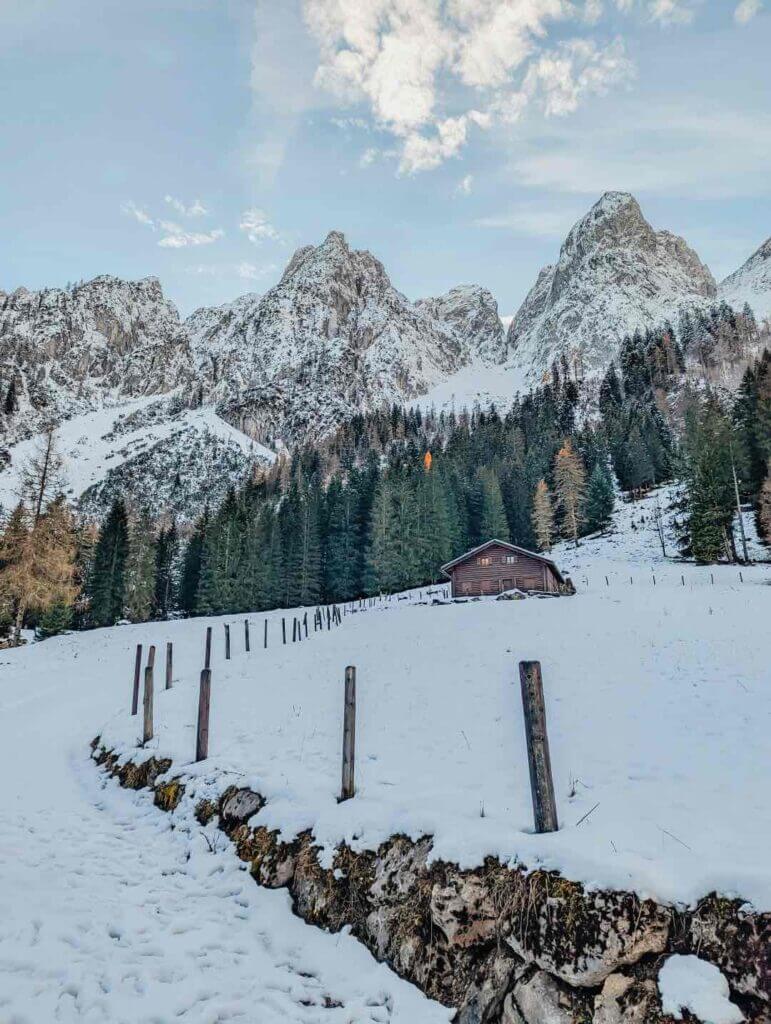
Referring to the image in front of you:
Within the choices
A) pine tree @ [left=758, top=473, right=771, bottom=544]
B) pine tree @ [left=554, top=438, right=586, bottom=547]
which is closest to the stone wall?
pine tree @ [left=758, top=473, right=771, bottom=544]

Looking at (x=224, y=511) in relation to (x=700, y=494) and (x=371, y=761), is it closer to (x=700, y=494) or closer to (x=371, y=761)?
(x=700, y=494)

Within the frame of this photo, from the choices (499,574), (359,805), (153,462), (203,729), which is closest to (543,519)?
(499,574)

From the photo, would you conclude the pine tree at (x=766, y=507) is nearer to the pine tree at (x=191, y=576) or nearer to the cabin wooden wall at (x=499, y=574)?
the cabin wooden wall at (x=499, y=574)

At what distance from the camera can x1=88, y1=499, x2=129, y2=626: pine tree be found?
57500mm

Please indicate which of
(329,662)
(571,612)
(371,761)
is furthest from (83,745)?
(571,612)

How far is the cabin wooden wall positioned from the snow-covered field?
2830 cm

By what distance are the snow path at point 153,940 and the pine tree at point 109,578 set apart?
5339 cm

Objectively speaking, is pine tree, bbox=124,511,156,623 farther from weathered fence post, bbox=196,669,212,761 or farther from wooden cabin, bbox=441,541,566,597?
weathered fence post, bbox=196,669,212,761

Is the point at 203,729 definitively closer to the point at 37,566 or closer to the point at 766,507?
the point at 37,566

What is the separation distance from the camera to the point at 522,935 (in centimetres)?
472

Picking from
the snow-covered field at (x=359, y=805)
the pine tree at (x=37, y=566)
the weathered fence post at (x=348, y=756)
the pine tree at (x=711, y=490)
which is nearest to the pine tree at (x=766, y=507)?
the pine tree at (x=711, y=490)

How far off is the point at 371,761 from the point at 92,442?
194181mm

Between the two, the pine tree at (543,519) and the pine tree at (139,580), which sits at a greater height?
the pine tree at (543,519)

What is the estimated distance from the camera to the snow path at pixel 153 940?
4.84 meters
